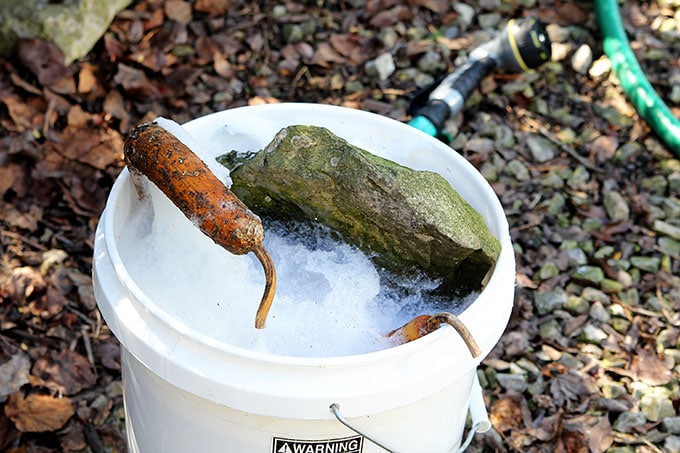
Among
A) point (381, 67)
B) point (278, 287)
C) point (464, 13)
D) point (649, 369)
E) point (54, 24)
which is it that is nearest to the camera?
point (278, 287)

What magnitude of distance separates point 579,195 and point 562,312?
478 mm

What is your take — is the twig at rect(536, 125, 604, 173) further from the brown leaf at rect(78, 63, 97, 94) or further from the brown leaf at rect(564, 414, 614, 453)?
the brown leaf at rect(78, 63, 97, 94)

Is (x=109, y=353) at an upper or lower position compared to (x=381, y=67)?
lower

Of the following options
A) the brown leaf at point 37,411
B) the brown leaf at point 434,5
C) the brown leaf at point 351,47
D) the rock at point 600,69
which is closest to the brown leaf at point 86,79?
the brown leaf at point 351,47

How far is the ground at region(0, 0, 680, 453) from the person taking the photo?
1911 millimetres

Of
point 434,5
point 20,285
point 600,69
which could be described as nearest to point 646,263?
point 600,69

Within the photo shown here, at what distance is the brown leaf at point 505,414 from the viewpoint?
75.3 inches

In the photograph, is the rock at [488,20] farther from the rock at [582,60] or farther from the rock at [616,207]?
the rock at [616,207]

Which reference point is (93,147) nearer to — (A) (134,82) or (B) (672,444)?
(A) (134,82)

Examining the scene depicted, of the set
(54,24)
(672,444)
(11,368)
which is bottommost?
(672,444)

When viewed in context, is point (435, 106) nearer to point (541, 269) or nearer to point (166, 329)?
point (541, 269)

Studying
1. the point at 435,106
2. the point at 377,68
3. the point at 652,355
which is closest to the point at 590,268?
the point at 652,355

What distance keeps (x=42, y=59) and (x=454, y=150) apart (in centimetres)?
150

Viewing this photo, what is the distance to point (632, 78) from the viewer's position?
8.82ft
